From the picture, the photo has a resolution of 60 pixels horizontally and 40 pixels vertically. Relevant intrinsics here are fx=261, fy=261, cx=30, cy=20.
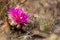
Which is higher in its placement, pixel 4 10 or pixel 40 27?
pixel 4 10

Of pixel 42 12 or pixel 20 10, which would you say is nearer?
pixel 20 10

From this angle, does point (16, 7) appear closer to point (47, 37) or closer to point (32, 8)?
point (32, 8)

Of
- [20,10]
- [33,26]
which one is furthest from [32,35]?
[20,10]

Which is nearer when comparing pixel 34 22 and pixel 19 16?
pixel 19 16

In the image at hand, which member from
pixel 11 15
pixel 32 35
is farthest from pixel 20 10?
pixel 32 35

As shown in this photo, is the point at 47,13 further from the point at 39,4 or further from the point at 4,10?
the point at 4,10

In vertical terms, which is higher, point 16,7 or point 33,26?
point 16,7
